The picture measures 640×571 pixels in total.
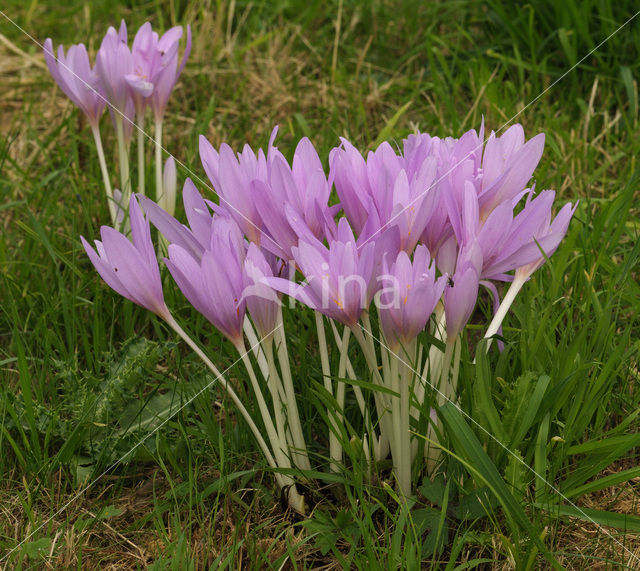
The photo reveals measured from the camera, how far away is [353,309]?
4.30ft

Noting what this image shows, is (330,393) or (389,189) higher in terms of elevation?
(389,189)

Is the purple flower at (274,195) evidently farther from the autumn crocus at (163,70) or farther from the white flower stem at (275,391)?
the autumn crocus at (163,70)

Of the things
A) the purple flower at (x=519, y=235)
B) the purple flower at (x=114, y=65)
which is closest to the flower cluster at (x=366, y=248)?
the purple flower at (x=519, y=235)

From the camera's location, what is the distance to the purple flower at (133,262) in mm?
1339

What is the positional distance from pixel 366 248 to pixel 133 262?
40 centimetres

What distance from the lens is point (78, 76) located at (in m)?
2.24

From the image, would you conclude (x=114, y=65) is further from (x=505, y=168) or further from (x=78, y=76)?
(x=505, y=168)

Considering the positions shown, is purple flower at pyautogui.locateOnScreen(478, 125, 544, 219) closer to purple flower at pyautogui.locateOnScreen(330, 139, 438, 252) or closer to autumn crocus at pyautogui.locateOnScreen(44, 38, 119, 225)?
Answer: purple flower at pyautogui.locateOnScreen(330, 139, 438, 252)

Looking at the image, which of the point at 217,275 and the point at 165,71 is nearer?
the point at 217,275

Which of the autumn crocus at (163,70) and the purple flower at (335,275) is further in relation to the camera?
the autumn crocus at (163,70)

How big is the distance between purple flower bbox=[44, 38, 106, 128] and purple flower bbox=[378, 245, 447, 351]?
130 centimetres

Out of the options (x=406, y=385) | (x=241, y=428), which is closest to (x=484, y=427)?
(x=406, y=385)

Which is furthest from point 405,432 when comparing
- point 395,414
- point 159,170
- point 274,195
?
point 159,170

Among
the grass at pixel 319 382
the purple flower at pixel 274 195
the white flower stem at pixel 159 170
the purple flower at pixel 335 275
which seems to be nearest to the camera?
the purple flower at pixel 335 275
